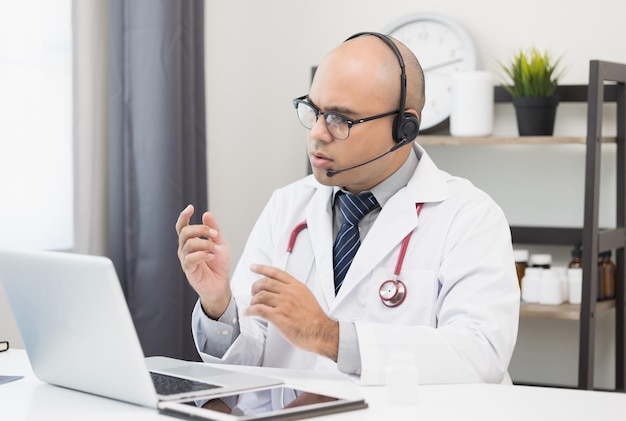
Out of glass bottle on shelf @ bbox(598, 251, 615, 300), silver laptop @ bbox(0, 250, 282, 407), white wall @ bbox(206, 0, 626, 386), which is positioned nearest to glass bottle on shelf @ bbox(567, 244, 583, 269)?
glass bottle on shelf @ bbox(598, 251, 615, 300)

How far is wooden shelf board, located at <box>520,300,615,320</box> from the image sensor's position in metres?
2.83

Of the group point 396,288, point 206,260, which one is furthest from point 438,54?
point 206,260

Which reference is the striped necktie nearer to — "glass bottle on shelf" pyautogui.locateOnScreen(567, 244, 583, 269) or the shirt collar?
the shirt collar

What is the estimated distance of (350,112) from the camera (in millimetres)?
1829

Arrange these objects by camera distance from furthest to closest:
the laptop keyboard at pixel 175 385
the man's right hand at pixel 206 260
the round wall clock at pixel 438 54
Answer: the round wall clock at pixel 438 54 → the man's right hand at pixel 206 260 → the laptop keyboard at pixel 175 385

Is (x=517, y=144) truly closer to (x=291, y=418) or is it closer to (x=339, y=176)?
(x=339, y=176)

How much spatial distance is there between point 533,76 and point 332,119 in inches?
50.9

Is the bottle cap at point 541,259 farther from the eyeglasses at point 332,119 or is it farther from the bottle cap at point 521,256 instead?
the eyeglasses at point 332,119

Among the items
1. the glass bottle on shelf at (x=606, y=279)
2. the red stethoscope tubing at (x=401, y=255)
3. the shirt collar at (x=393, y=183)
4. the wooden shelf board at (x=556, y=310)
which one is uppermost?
the shirt collar at (x=393, y=183)

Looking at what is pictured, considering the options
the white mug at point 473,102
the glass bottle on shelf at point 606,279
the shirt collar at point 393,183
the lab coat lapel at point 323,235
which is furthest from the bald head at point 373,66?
the glass bottle on shelf at point 606,279

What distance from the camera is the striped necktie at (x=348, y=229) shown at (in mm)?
1863

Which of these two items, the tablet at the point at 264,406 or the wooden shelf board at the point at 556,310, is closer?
the tablet at the point at 264,406

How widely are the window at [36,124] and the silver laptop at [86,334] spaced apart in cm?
109

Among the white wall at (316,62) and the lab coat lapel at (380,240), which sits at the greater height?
the white wall at (316,62)
